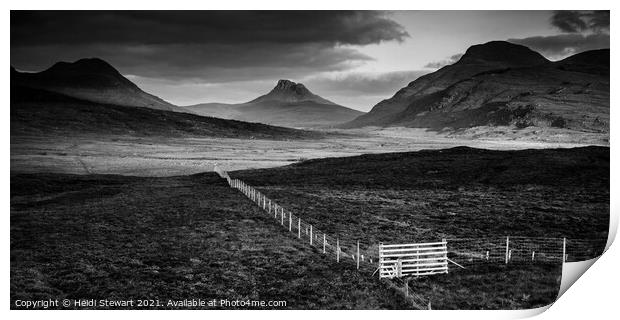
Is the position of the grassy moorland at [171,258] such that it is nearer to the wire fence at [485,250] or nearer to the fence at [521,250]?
the wire fence at [485,250]

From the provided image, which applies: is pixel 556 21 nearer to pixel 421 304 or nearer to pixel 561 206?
pixel 561 206

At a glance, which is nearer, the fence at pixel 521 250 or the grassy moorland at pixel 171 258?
the grassy moorland at pixel 171 258

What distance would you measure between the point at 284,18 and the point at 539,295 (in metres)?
21.6

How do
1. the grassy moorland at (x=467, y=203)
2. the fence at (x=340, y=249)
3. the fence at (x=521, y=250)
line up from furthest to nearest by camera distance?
the fence at (x=521, y=250) → the grassy moorland at (x=467, y=203) → the fence at (x=340, y=249)

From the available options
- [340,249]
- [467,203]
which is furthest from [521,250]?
[467,203]

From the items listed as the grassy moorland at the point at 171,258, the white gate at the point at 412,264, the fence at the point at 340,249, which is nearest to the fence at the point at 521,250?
the white gate at the point at 412,264

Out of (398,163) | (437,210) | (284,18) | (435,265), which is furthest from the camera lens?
(398,163)

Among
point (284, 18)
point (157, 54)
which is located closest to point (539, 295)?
point (284, 18)

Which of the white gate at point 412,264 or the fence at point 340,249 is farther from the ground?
the white gate at point 412,264

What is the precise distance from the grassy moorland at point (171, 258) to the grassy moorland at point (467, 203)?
3.96 m

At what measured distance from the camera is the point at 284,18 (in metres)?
34.0

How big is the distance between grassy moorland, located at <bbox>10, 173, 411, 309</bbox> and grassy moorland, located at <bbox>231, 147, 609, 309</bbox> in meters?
3.96

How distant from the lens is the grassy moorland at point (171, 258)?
22.1 meters

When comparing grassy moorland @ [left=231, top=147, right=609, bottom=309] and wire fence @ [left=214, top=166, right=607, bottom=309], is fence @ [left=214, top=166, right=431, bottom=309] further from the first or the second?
grassy moorland @ [left=231, top=147, right=609, bottom=309]
